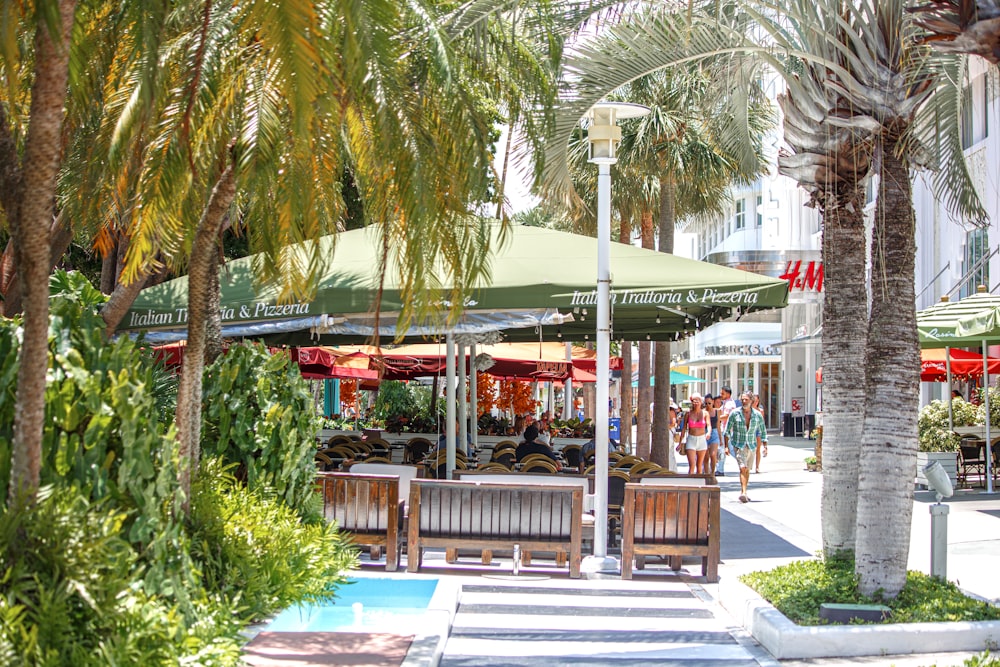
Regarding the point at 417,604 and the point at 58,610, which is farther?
the point at 417,604

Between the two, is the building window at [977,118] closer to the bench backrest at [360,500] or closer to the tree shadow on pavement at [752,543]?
the tree shadow on pavement at [752,543]

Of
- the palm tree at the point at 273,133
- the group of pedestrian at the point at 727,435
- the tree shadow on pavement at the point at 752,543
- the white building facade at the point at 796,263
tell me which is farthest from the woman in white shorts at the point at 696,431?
the palm tree at the point at 273,133

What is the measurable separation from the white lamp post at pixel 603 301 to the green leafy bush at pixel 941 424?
9.58 meters

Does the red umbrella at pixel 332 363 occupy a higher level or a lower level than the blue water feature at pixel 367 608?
higher

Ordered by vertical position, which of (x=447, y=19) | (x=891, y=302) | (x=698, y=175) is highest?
(x=698, y=175)

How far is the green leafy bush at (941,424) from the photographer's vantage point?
18297 millimetres

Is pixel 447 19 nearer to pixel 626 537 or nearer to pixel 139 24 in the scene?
pixel 139 24

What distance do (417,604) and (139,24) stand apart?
4947mm

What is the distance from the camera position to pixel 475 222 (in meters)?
7.21

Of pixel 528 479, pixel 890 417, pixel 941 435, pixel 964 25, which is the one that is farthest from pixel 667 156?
pixel 964 25

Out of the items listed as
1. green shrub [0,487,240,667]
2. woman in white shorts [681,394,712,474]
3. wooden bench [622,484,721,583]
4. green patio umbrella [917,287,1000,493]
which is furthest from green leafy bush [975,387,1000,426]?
green shrub [0,487,240,667]

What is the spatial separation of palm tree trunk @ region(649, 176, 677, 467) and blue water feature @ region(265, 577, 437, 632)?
11828mm

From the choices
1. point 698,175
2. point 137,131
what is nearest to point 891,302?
point 137,131

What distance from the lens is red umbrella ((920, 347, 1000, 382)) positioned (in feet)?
72.8
